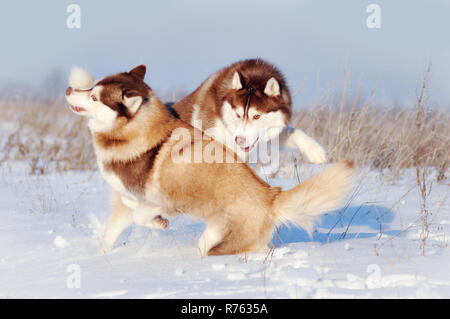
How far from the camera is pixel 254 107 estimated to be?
16.1ft

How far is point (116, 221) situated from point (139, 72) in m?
1.30

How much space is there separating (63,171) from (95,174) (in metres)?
0.85

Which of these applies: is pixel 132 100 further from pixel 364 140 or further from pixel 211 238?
pixel 364 140

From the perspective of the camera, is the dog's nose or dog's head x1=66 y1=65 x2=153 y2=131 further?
the dog's nose

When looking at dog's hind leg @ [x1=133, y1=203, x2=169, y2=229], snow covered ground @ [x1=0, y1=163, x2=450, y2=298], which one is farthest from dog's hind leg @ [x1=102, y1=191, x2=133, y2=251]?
dog's hind leg @ [x1=133, y1=203, x2=169, y2=229]

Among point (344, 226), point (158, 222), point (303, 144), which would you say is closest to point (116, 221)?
point (158, 222)

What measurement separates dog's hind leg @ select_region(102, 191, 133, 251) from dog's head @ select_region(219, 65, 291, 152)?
1224 mm

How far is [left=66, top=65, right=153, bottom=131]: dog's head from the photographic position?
12.5 feet

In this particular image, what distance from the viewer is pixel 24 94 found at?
36.7 ft

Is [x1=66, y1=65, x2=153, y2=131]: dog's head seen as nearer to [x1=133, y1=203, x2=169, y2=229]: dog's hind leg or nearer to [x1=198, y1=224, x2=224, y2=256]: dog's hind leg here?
[x1=133, y1=203, x2=169, y2=229]: dog's hind leg

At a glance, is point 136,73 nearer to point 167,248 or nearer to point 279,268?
point 167,248

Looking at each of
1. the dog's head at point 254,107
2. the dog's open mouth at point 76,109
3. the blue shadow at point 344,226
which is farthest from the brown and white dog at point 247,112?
the dog's open mouth at point 76,109

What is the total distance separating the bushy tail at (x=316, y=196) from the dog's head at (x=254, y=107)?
1016 mm
